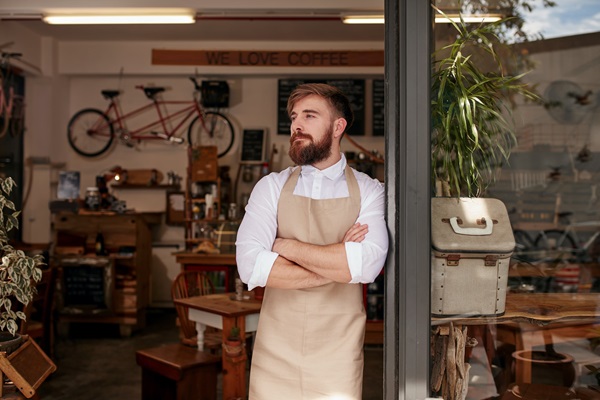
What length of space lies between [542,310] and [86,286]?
A: 20.0 feet

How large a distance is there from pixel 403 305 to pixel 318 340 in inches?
16.3

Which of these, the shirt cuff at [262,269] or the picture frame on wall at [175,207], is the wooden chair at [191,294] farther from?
the picture frame on wall at [175,207]

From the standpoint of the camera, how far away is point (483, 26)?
10.0ft

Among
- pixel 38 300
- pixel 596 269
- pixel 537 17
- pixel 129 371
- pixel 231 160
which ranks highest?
pixel 537 17

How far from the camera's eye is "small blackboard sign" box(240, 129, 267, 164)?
9273mm

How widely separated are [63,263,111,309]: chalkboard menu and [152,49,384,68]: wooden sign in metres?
3.01

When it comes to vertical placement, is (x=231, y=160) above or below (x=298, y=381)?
above

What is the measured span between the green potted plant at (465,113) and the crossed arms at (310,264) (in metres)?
0.41

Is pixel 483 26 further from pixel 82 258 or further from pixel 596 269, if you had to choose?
pixel 82 258

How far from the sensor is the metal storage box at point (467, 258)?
2604mm

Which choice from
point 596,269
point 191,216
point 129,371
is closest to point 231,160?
point 191,216

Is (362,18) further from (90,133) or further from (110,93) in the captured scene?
(90,133)

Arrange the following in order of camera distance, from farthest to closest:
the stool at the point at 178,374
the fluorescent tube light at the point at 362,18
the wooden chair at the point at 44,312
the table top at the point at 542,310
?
1. the fluorescent tube light at the point at 362,18
2. the wooden chair at the point at 44,312
3. the stool at the point at 178,374
4. the table top at the point at 542,310

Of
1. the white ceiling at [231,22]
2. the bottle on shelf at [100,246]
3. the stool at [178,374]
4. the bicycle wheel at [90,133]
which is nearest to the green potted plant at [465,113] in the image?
the stool at [178,374]
